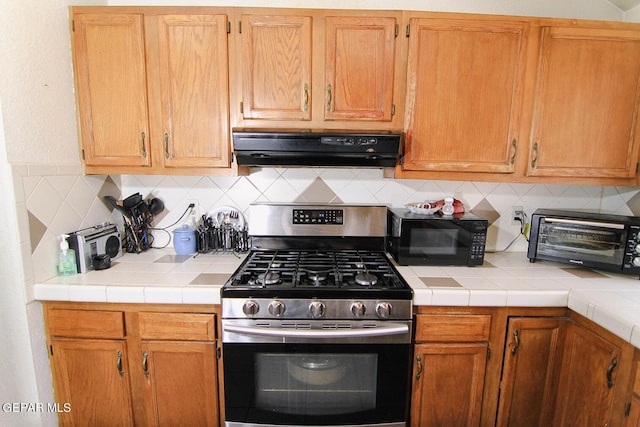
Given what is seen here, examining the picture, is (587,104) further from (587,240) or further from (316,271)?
(316,271)

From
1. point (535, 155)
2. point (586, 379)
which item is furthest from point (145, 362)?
point (535, 155)

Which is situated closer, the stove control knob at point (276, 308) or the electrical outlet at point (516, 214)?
the stove control knob at point (276, 308)

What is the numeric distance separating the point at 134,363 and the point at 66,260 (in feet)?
1.92

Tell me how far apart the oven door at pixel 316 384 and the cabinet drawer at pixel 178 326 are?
12 centimetres

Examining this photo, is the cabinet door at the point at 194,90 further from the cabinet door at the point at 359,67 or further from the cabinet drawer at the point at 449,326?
the cabinet drawer at the point at 449,326

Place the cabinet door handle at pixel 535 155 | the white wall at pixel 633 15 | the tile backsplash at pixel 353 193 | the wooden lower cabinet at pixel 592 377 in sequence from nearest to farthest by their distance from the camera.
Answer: the wooden lower cabinet at pixel 592 377
the cabinet door handle at pixel 535 155
the white wall at pixel 633 15
the tile backsplash at pixel 353 193

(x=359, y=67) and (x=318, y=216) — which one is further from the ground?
(x=359, y=67)

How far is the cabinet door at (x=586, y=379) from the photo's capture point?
4.15 feet

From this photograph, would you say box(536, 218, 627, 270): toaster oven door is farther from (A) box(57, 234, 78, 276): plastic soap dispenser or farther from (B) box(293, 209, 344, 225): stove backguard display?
(A) box(57, 234, 78, 276): plastic soap dispenser

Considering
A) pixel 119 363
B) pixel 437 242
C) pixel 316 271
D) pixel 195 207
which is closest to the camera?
pixel 119 363

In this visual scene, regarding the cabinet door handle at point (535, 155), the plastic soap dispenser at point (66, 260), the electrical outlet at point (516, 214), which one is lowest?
the plastic soap dispenser at point (66, 260)

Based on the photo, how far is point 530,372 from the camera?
1.49m

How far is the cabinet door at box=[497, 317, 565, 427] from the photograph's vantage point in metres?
1.47

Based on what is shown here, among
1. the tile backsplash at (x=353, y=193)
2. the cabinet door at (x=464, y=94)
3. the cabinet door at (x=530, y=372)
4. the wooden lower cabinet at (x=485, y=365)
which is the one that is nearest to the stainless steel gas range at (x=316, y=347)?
the wooden lower cabinet at (x=485, y=365)
